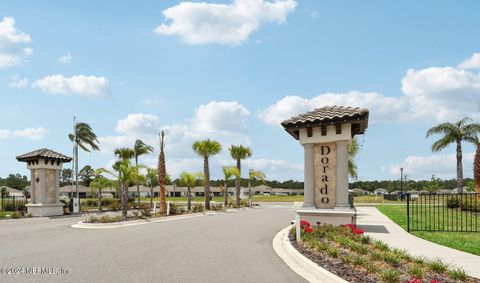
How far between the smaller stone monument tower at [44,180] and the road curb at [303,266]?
24.6 m

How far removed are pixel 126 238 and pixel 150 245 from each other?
259 centimetres

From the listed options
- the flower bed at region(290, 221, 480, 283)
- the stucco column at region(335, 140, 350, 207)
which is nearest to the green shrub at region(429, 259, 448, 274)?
the flower bed at region(290, 221, 480, 283)

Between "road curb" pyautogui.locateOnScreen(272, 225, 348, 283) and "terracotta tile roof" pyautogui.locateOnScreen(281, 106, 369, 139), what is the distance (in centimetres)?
602

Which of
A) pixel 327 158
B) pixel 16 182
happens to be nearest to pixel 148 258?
pixel 327 158

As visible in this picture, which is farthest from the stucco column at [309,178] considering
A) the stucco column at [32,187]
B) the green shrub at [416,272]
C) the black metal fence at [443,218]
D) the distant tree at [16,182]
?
the distant tree at [16,182]

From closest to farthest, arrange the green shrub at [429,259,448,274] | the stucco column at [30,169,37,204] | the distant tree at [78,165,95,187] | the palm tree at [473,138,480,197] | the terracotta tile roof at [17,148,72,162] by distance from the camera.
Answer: the green shrub at [429,259,448,274]
the terracotta tile roof at [17,148,72,162]
the stucco column at [30,169,37,204]
the palm tree at [473,138,480,197]
the distant tree at [78,165,95,187]

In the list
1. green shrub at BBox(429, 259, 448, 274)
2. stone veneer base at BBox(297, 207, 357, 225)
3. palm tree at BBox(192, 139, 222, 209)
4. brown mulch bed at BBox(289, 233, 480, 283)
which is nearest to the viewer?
brown mulch bed at BBox(289, 233, 480, 283)

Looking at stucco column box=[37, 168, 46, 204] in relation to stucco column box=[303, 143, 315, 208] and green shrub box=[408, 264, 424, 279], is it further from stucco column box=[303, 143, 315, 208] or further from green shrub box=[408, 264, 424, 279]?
green shrub box=[408, 264, 424, 279]

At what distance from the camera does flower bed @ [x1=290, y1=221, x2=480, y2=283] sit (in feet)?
26.6

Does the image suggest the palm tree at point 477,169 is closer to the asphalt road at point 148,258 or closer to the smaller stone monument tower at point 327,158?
the smaller stone monument tower at point 327,158

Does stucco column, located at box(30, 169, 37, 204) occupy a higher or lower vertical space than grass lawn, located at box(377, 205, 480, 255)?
higher

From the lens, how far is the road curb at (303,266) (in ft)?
27.7

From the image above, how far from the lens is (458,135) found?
4178 cm

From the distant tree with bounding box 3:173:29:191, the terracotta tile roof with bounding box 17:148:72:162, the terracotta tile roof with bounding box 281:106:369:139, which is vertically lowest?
the distant tree with bounding box 3:173:29:191
